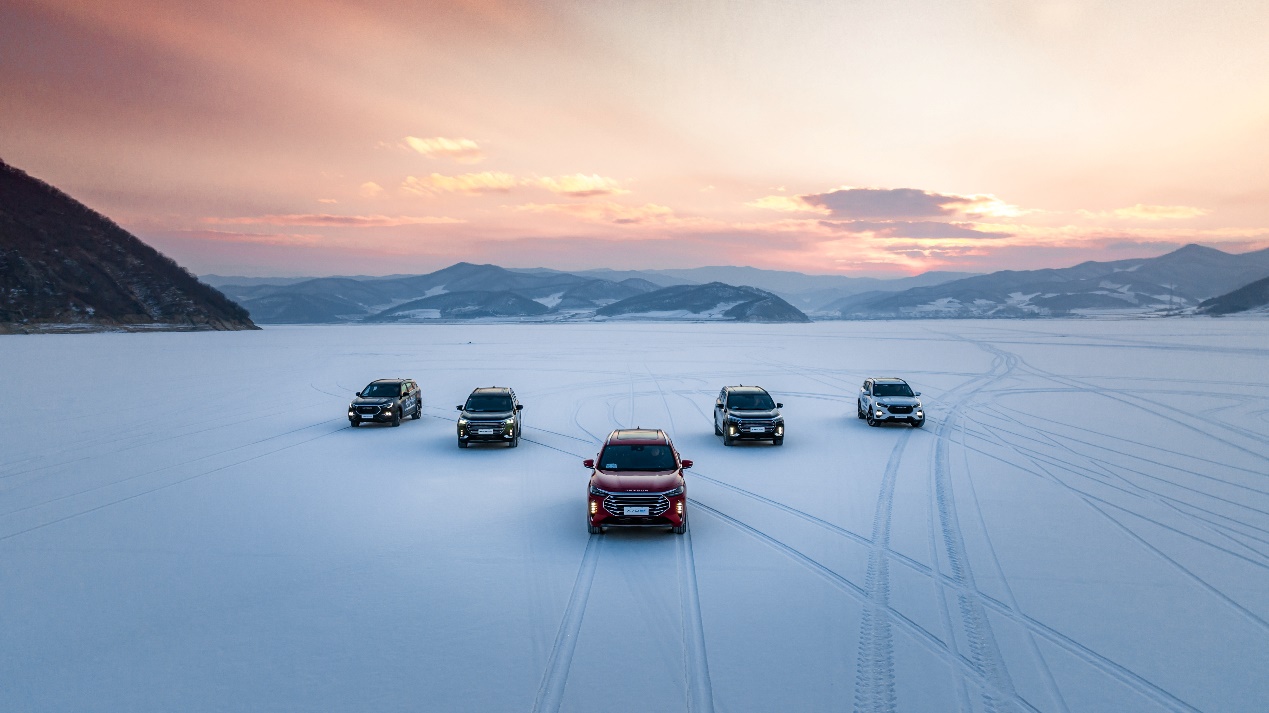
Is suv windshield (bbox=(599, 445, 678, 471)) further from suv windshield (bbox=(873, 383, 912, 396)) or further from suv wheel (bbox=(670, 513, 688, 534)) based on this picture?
suv windshield (bbox=(873, 383, 912, 396))

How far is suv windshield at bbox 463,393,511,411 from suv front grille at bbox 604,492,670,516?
33.2ft

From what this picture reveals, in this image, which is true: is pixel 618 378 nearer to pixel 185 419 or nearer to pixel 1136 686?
pixel 185 419

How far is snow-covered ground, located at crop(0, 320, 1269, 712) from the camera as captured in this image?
22.0 feet

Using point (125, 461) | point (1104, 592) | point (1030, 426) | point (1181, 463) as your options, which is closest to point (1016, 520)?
point (1104, 592)

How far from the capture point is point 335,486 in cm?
1525

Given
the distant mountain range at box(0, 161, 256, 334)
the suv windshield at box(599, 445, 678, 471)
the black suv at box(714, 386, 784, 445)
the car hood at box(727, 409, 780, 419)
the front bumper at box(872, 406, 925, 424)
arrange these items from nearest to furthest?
the suv windshield at box(599, 445, 678, 471) → the black suv at box(714, 386, 784, 445) → the car hood at box(727, 409, 780, 419) → the front bumper at box(872, 406, 925, 424) → the distant mountain range at box(0, 161, 256, 334)

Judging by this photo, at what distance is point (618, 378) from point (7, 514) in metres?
30.6

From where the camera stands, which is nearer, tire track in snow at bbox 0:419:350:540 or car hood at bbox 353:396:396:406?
tire track in snow at bbox 0:419:350:540

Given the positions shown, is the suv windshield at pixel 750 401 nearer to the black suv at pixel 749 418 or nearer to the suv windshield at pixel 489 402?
the black suv at pixel 749 418

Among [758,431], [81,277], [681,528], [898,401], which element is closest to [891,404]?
[898,401]

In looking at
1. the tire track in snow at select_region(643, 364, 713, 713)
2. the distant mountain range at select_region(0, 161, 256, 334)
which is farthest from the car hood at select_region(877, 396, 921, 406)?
the distant mountain range at select_region(0, 161, 256, 334)

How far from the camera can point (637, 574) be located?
9859 millimetres

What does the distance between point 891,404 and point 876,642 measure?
55.2 feet

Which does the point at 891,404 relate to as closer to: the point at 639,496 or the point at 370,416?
the point at 639,496
